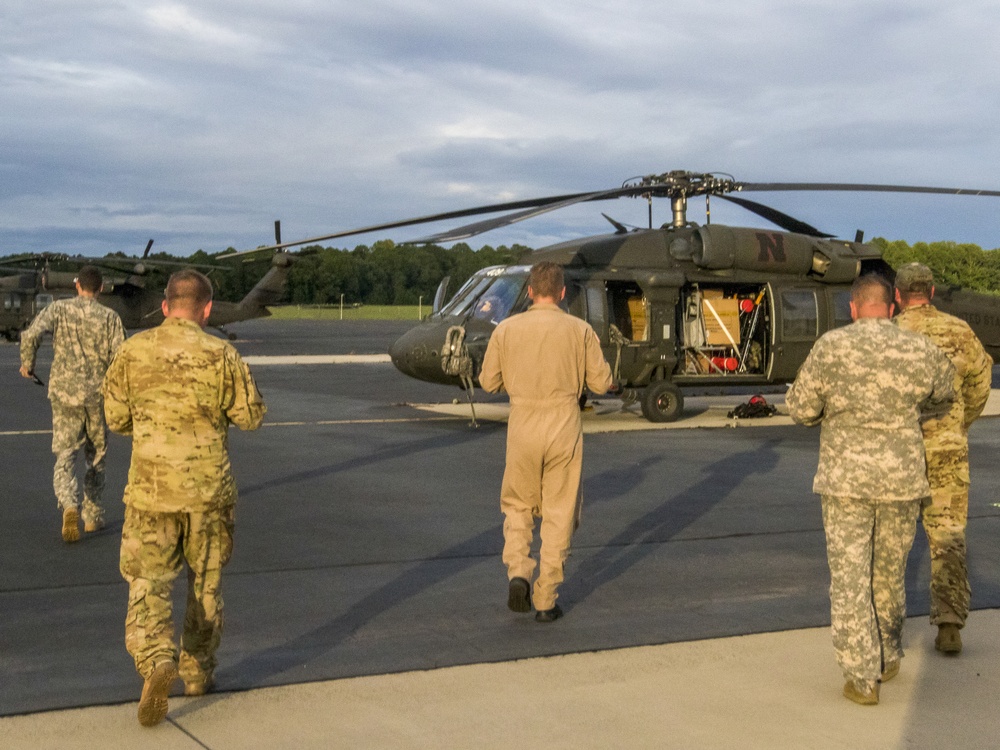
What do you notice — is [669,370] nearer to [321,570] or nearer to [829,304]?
[829,304]

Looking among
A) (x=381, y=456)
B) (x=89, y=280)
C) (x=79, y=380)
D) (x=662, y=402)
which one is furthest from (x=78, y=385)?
(x=662, y=402)

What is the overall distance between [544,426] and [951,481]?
2.10m

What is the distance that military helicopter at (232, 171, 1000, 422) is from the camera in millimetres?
16188

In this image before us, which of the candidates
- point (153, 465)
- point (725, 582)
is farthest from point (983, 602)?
point (153, 465)

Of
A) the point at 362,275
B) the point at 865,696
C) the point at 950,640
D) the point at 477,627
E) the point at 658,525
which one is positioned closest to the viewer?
the point at 865,696

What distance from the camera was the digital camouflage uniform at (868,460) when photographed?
5.00 metres

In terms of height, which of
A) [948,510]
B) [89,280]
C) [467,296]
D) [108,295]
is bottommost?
[948,510]

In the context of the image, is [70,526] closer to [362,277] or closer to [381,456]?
[381,456]

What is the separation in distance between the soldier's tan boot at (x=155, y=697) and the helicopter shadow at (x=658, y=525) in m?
2.69

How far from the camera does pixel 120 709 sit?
4.88 m

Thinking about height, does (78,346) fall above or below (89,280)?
below

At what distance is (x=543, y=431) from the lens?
645 centimetres

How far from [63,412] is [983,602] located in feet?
20.8

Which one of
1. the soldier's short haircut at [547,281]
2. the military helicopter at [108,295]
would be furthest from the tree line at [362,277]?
the soldier's short haircut at [547,281]
